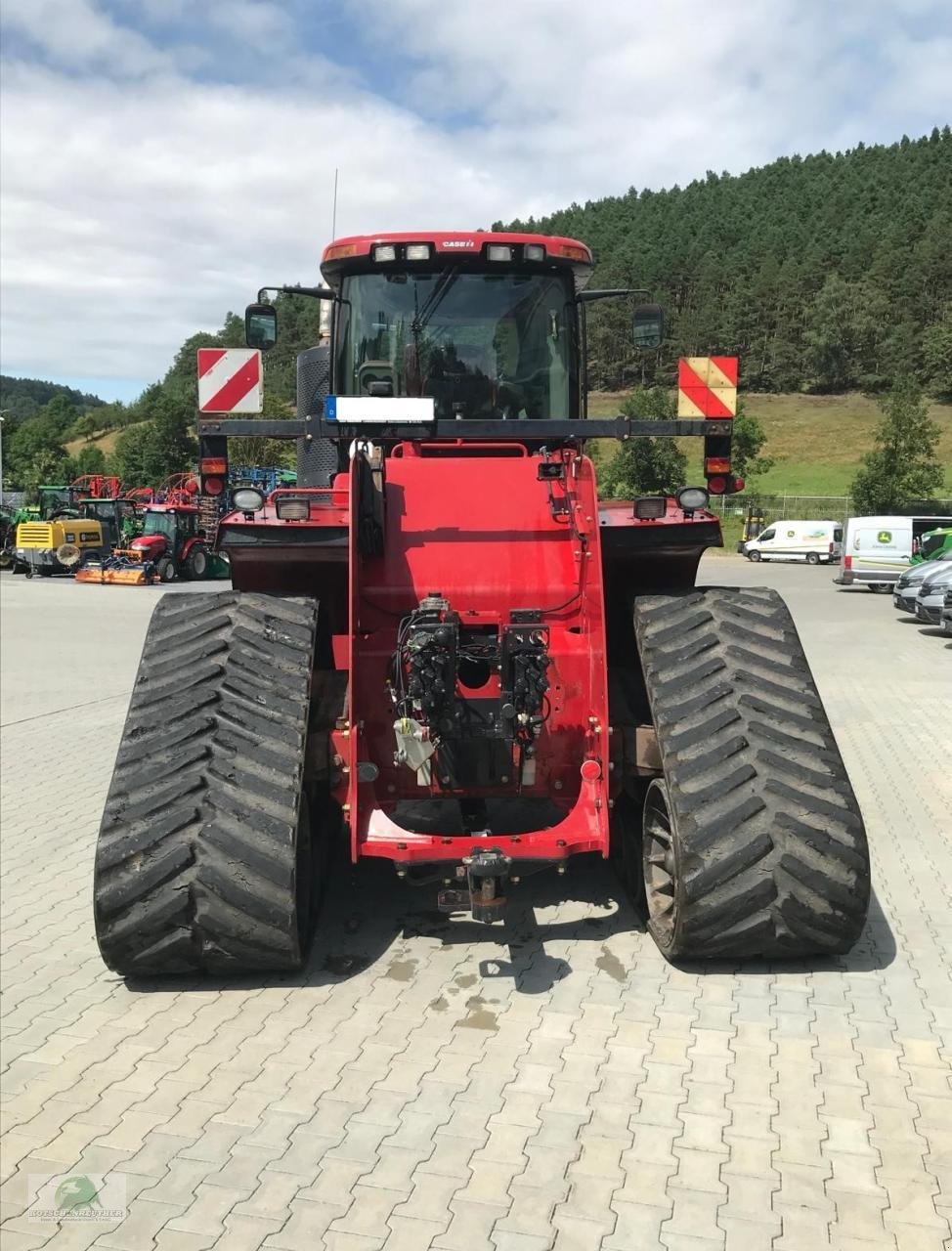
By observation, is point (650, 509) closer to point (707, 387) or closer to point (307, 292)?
point (707, 387)

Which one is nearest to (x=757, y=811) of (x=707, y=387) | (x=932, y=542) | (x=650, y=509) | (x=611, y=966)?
(x=611, y=966)

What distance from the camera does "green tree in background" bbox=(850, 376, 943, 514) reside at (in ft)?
141

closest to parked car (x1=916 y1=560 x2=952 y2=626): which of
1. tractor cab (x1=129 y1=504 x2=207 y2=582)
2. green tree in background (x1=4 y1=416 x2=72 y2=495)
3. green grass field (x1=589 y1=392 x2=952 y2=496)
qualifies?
tractor cab (x1=129 y1=504 x2=207 y2=582)

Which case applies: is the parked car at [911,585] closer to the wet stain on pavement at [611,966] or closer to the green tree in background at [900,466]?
the wet stain on pavement at [611,966]

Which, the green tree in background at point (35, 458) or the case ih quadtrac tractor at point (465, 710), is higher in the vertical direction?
the green tree in background at point (35, 458)

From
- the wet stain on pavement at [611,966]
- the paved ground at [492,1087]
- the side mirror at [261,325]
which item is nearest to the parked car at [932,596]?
the paved ground at [492,1087]

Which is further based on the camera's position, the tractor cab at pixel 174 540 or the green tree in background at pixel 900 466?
Result: the green tree in background at pixel 900 466

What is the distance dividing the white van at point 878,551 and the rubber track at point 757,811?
22903mm

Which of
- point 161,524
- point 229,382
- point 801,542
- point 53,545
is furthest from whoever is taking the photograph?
point 801,542

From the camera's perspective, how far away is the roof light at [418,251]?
539 centimetres

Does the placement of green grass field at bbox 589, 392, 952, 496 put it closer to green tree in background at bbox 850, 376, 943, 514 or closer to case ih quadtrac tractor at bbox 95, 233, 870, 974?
green tree in background at bbox 850, 376, 943, 514

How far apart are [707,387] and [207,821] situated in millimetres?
3044

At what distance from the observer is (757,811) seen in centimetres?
405

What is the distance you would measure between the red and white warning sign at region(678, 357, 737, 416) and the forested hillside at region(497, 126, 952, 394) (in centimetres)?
8345
